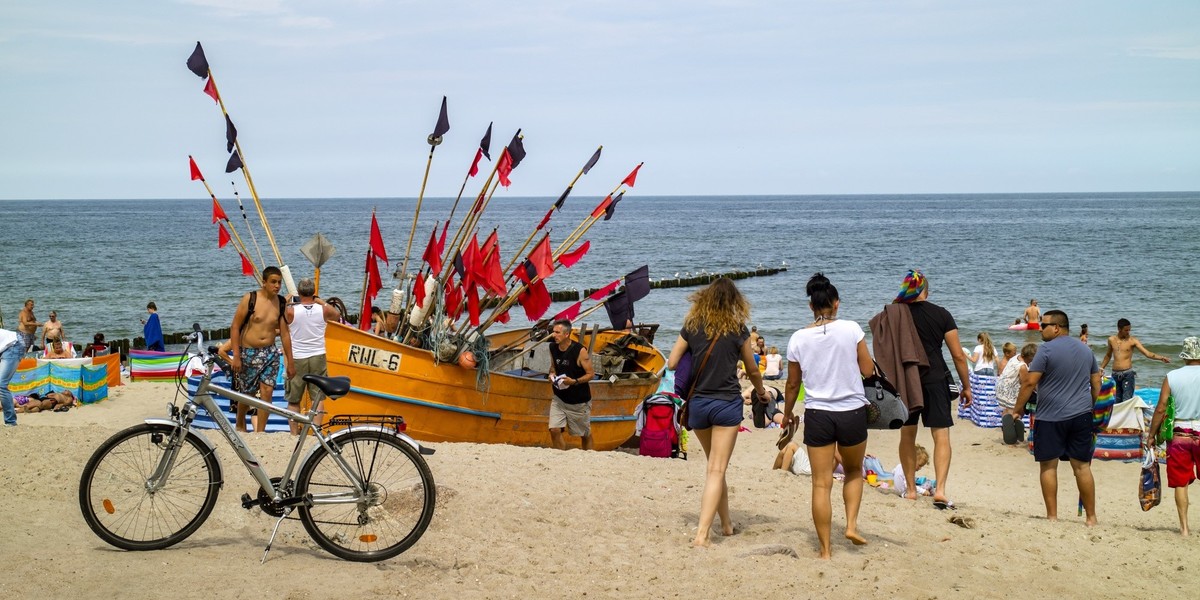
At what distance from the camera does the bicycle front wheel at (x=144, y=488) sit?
241 inches

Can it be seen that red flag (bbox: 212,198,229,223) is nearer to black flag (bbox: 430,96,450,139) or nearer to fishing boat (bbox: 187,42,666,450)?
fishing boat (bbox: 187,42,666,450)

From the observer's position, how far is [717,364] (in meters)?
6.73

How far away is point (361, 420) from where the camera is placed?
6406 millimetres

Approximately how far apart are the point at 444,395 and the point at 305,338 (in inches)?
67.6

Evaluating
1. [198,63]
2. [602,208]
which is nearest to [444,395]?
[602,208]

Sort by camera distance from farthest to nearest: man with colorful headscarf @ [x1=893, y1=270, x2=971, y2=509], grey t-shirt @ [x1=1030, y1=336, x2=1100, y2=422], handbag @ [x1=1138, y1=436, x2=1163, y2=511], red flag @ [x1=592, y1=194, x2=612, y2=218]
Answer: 1. red flag @ [x1=592, y1=194, x2=612, y2=218]
2. handbag @ [x1=1138, y1=436, x2=1163, y2=511]
3. grey t-shirt @ [x1=1030, y1=336, x2=1100, y2=422]
4. man with colorful headscarf @ [x1=893, y1=270, x2=971, y2=509]

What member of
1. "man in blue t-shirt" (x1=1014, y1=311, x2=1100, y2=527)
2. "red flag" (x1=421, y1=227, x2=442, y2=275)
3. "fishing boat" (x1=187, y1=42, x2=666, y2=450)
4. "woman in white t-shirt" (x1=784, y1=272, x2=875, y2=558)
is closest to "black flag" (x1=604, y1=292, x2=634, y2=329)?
"fishing boat" (x1=187, y1=42, x2=666, y2=450)

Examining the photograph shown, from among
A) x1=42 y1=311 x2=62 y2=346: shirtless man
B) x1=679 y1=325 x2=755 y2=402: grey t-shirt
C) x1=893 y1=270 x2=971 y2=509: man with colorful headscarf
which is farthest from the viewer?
x1=42 y1=311 x2=62 y2=346: shirtless man

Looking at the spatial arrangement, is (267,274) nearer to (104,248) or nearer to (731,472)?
(731,472)

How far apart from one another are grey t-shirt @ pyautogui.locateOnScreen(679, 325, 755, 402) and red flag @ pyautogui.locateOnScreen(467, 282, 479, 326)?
460cm

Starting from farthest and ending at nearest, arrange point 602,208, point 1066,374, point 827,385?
point 602,208, point 1066,374, point 827,385

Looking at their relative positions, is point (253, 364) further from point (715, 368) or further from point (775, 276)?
point (775, 276)

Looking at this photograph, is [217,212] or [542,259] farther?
[217,212]

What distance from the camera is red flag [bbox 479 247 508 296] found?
429 inches
